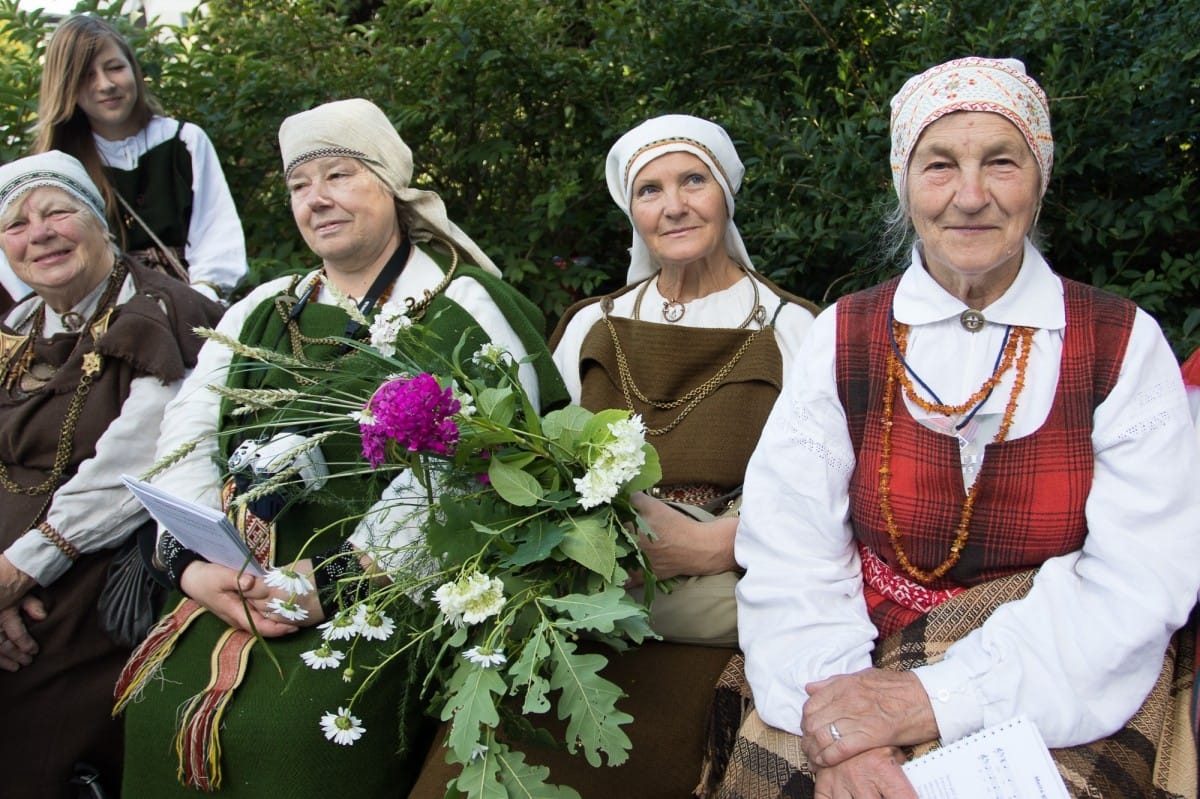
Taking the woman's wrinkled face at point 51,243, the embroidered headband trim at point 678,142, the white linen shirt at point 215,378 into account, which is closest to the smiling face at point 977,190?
the embroidered headband trim at point 678,142

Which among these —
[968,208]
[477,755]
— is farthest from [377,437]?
[968,208]

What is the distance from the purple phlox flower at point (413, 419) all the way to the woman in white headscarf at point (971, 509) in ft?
2.48

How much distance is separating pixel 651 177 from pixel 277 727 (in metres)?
1.74

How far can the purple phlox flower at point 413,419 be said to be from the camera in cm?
196

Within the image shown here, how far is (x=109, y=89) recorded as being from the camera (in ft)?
13.5

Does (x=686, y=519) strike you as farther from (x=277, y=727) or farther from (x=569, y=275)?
(x=569, y=275)

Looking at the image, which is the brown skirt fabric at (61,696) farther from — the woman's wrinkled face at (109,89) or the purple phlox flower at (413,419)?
the woman's wrinkled face at (109,89)

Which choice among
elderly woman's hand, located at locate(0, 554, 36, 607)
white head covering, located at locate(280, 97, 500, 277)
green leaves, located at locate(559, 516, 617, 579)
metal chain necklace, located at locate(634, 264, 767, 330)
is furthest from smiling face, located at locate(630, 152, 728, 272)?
elderly woman's hand, located at locate(0, 554, 36, 607)

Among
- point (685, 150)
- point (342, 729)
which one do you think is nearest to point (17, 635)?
point (342, 729)

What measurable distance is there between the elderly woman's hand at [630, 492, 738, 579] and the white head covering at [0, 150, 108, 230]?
7.01 ft

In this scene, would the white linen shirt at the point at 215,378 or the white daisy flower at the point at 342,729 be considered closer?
the white daisy flower at the point at 342,729

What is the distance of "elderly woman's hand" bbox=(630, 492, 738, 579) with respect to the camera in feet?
8.03

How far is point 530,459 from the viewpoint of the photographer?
85.7 inches

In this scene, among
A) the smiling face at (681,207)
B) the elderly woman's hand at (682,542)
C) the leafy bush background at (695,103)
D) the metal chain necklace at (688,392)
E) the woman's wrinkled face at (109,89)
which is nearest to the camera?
the elderly woman's hand at (682,542)
